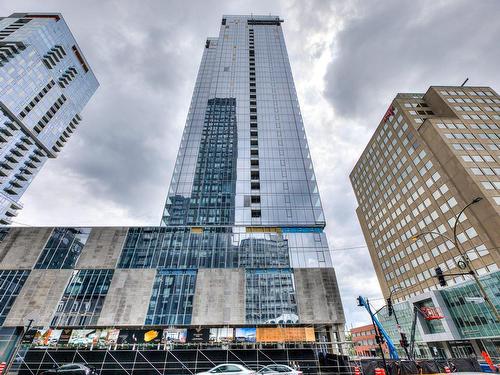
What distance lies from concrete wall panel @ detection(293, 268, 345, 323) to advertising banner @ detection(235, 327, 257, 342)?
22.1ft

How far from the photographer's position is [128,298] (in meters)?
33.5

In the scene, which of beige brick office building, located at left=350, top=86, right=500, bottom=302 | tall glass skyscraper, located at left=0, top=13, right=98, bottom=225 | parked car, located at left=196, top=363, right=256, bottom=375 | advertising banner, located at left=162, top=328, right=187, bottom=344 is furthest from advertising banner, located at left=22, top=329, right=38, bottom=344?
tall glass skyscraper, located at left=0, top=13, right=98, bottom=225

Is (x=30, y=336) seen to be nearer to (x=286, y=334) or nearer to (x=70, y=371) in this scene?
(x=70, y=371)

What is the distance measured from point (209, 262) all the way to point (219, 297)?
5.81 metres

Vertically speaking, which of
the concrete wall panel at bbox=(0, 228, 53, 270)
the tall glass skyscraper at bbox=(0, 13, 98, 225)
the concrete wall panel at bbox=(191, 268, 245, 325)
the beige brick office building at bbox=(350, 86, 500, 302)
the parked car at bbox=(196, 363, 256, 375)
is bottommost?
the parked car at bbox=(196, 363, 256, 375)

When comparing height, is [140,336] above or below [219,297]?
below

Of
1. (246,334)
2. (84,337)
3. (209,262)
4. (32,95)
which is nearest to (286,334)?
(246,334)

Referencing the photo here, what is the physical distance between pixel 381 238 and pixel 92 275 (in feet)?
241

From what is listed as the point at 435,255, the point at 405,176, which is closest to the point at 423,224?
the point at 435,255

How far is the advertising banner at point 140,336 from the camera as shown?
30875 mm

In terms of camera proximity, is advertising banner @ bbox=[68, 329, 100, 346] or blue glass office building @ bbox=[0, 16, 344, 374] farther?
blue glass office building @ bbox=[0, 16, 344, 374]

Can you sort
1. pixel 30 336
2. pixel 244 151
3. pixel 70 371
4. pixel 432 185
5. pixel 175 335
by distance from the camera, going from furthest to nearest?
pixel 244 151
pixel 432 185
pixel 175 335
pixel 30 336
pixel 70 371

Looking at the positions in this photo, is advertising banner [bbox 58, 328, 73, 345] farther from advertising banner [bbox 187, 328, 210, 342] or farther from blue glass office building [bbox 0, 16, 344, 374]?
advertising banner [bbox 187, 328, 210, 342]

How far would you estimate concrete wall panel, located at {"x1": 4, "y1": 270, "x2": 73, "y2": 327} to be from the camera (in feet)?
103
